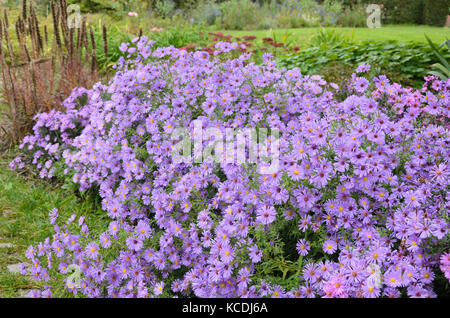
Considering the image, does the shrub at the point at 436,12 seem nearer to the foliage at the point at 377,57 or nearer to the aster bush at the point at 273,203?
the foliage at the point at 377,57

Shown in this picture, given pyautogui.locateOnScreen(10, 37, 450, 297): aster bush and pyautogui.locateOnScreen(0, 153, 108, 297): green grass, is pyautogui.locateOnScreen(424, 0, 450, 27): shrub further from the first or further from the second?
pyautogui.locateOnScreen(0, 153, 108, 297): green grass

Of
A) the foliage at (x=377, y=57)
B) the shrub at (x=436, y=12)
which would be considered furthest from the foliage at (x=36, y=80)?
the shrub at (x=436, y=12)

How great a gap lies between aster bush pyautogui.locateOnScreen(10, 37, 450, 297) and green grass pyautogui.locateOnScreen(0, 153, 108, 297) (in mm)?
373

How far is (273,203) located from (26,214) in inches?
80.9

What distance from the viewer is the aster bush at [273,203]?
1562 millimetres

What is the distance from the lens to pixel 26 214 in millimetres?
2979

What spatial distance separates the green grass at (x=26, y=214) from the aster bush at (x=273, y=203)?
1.23ft

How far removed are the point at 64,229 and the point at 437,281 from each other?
5.41 feet

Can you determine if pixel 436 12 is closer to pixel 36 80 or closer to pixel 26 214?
pixel 36 80

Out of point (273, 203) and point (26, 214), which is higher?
point (273, 203)

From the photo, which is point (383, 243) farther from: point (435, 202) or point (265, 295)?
point (265, 295)

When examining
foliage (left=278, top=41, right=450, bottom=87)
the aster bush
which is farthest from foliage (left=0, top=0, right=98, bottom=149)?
foliage (left=278, top=41, right=450, bottom=87)

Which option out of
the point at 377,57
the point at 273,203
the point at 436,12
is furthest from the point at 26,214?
the point at 436,12
